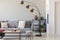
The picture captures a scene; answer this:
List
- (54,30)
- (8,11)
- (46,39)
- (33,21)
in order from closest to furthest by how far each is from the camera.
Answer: (46,39) → (54,30) → (33,21) → (8,11)

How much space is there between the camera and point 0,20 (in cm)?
884

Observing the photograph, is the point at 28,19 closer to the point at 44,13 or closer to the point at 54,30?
the point at 44,13

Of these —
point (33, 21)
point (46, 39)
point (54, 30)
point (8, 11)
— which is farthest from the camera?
point (8, 11)

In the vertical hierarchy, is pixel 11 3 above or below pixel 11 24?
above

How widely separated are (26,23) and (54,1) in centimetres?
336

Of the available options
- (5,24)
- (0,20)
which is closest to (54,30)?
(5,24)

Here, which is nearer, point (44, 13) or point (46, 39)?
point (46, 39)

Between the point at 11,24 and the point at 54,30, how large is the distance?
140 inches

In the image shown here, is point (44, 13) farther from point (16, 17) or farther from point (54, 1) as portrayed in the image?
point (54, 1)

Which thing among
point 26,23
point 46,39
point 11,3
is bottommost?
point 46,39

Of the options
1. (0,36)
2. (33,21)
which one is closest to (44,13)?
(33,21)

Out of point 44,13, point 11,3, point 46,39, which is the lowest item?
point 46,39

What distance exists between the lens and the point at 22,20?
887 cm

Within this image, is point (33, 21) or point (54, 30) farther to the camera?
point (33, 21)
